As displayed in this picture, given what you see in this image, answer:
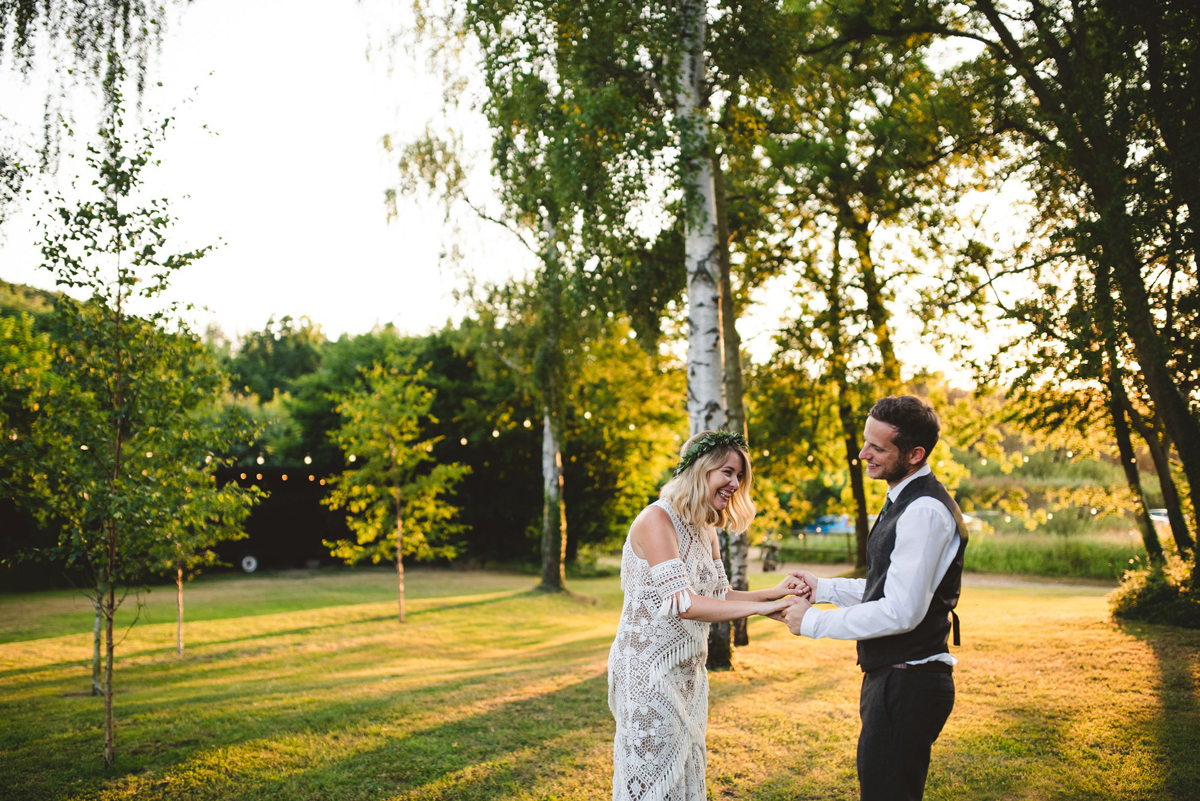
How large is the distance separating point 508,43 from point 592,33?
1.05 metres

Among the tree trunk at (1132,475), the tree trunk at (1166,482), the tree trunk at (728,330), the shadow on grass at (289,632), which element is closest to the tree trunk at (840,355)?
the tree trunk at (1132,475)

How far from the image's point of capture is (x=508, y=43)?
27.9 feet

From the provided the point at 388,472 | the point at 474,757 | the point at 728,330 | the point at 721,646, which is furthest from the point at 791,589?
the point at 388,472

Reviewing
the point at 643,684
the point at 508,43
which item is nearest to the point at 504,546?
the point at 508,43

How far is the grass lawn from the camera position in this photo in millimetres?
5016

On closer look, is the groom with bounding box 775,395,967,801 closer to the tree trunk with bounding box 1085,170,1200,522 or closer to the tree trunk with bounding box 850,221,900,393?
the tree trunk with bounding box 1085,170,1200,522

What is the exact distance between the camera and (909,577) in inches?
101

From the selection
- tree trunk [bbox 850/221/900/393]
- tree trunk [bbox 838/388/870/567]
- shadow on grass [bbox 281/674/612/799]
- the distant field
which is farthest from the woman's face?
the distant field

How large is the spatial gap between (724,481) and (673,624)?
674 millimetres

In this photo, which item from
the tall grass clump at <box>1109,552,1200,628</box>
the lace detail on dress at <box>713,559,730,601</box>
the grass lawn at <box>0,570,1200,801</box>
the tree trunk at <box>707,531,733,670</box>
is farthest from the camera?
the tall grass clump at <box>1109,552,1200,628</box>

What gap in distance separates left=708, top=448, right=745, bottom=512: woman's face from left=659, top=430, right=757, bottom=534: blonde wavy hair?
17mm

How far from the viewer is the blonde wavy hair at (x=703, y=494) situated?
3213mm

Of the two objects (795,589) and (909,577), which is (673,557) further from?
(909,577)

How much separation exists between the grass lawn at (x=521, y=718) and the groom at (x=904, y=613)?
2.35 metres
